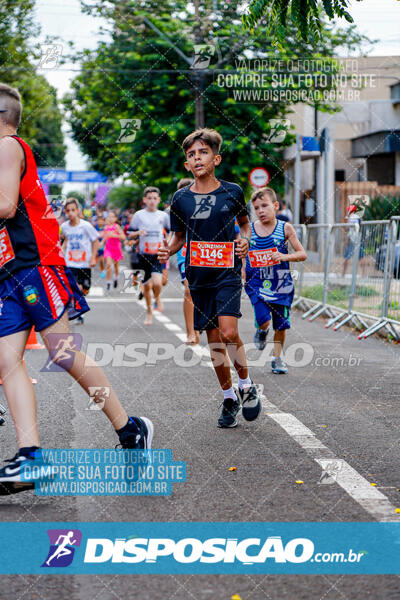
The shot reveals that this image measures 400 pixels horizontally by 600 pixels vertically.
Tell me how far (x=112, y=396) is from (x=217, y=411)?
7.82 feet

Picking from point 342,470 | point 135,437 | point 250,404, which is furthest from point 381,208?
point 135,437

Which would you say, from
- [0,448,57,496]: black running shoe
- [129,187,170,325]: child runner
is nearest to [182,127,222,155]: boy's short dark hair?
[0,448,57,496]: black running shoe

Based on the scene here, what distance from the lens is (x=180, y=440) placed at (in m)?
5.88

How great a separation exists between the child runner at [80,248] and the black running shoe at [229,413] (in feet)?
25.9

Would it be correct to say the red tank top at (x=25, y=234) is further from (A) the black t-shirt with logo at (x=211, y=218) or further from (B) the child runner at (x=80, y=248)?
(B) the child runner at (x=80, y=248)

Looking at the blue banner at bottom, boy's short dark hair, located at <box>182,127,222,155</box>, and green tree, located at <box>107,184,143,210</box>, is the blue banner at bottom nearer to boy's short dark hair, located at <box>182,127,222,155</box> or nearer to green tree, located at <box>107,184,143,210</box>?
boy's short dark hair, located at <box>182,127,222,155</box>

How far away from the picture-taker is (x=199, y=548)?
12.5 feet

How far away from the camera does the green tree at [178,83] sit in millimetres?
26422

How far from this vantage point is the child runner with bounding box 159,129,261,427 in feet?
20.2

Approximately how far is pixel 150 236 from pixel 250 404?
781 cm

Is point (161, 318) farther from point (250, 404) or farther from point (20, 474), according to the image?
point (20, 474)

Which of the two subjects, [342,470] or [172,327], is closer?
[342,470]

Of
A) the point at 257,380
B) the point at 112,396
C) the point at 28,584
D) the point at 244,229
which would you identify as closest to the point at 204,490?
the point at 112,396

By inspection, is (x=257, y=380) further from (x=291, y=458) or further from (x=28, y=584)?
(x=28, y=584)
